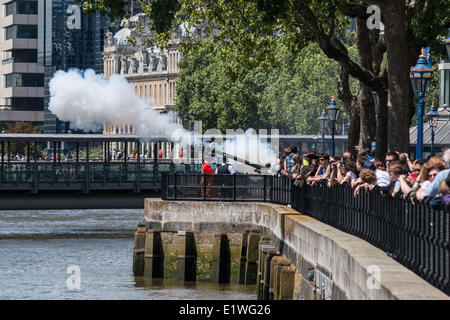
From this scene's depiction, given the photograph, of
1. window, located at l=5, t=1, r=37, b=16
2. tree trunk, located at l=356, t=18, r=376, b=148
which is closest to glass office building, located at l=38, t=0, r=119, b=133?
window, located at l=5, t=1, r=37, b=16

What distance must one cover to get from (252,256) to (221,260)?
105 cm

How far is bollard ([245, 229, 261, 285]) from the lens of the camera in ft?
102

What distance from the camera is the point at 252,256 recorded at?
31297 millimetres

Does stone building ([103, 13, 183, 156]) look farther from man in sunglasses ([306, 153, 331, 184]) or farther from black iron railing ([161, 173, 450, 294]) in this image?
man in sunglasses ([306, 153, 331, 184])

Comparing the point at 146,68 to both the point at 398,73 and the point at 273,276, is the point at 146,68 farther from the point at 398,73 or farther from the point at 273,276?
the point at 273,276

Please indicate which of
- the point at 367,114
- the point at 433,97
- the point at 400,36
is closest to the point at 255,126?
the point at 433,97

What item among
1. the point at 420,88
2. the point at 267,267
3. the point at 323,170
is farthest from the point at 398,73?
the point at 267,267

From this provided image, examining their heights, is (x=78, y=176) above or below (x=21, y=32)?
below

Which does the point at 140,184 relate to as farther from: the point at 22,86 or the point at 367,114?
the point at 22,86

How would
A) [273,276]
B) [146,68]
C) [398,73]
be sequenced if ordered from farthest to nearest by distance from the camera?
[146,68], [398,73], [273,276]

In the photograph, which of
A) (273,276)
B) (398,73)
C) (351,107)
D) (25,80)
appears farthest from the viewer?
(25,80)

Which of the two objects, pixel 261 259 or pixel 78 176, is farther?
pixel 78 176

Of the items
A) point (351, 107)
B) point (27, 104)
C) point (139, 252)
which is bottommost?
point (139, 252)

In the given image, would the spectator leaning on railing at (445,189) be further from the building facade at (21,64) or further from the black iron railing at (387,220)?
the building facade at (21,64)
